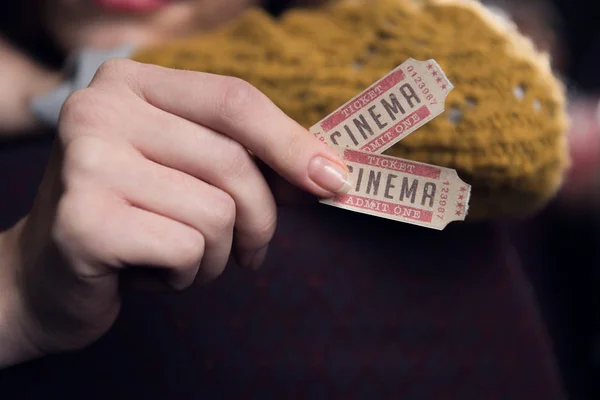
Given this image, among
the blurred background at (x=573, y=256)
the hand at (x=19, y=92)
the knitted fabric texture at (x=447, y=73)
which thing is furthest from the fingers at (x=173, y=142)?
the blurred background at (x=573, y=256)

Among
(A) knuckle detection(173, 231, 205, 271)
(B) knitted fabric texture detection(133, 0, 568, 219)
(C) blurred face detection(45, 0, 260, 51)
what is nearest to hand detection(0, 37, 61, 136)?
(C) blurred face detection(45, 0, 260, 51)

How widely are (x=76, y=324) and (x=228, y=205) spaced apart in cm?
17

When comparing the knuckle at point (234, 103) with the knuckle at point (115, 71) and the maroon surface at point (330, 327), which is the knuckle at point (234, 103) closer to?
the knuckle at point (115, 71)

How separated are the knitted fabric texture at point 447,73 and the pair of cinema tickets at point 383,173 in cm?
10

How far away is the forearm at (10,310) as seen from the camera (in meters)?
0.44

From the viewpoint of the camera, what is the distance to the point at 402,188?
16.1 inches

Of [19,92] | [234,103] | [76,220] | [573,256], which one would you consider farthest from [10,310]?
[573,256]

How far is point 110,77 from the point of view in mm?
406

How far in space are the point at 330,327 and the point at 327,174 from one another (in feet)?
0.80

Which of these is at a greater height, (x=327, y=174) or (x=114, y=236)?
(x=327, y=174)

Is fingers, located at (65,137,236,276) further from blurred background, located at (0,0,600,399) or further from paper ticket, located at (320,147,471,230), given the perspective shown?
blurred background, located at (0,0,600,399)

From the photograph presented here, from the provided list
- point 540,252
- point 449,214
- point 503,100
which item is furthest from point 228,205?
point 540,252

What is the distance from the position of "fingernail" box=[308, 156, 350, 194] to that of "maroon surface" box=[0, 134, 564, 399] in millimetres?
190

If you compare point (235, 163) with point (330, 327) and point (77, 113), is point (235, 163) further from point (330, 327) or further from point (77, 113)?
point (330, 327)
